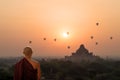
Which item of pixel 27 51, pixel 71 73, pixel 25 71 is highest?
pixel 71 73

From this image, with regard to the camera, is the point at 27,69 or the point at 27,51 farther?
the point at 27,69

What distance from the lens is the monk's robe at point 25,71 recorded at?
1559cm

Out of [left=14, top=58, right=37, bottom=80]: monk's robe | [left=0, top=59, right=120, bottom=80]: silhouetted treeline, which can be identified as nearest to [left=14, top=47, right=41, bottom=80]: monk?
[left=14, top=58, right=37, bottom=80]: monk's robe

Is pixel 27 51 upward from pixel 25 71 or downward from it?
upward

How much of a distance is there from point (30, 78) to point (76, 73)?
65.0 meters

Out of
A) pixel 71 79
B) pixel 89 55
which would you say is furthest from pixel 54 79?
pixel 89 55

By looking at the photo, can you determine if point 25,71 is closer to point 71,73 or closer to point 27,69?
point 27,69

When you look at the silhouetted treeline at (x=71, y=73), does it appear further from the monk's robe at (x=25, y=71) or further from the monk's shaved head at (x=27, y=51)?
the monk's shaved head at (x=27, y=51)

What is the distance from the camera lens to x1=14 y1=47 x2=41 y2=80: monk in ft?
51.0

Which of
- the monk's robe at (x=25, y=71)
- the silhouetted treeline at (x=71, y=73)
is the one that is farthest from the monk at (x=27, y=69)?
the silhouetted treeline at (x=71, y=73)

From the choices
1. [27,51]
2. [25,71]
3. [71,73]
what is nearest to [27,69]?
[25,71]

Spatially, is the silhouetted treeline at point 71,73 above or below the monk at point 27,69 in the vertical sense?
above

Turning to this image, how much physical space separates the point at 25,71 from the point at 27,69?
14 cm

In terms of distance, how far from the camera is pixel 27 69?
1573cm
